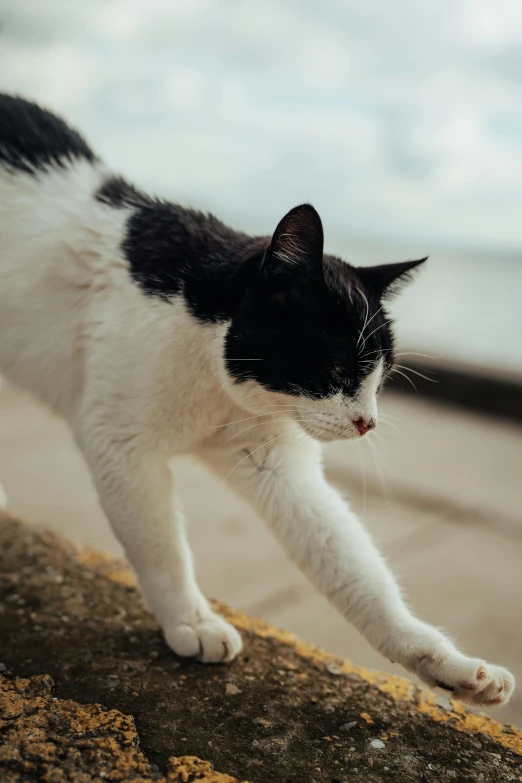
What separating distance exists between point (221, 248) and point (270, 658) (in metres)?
1.09

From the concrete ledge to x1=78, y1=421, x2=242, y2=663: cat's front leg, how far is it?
0.08 m

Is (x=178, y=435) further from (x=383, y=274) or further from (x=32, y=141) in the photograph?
(x=32, y=141)

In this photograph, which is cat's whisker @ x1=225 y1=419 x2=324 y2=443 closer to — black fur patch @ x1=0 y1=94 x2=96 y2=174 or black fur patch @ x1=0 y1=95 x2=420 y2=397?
black fur patch @ x1=0 y1=95 x2=420 y2=397

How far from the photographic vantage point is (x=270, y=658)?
2023mm

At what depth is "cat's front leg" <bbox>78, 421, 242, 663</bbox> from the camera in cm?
187

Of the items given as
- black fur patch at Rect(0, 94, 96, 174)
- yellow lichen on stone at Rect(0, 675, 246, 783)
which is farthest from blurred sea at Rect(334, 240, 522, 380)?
yellow lichen on stone at Rect(0, 675, 246, 783)

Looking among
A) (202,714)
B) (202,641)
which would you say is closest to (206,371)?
(202,641)

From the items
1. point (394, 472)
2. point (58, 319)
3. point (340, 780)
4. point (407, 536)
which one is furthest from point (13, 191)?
point (394, 472)

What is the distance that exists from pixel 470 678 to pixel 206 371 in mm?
925

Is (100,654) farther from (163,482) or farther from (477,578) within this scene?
(477,578)

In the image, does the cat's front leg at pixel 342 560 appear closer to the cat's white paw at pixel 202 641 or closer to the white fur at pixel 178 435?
the white fur at pixel 178 435

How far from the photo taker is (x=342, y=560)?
1845 millimetres

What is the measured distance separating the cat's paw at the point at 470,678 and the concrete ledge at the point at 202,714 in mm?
134

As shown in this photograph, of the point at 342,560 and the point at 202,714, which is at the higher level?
the point at 342,560
